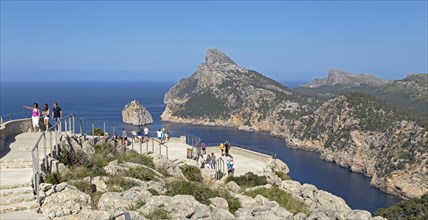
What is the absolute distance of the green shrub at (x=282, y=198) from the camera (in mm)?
18453

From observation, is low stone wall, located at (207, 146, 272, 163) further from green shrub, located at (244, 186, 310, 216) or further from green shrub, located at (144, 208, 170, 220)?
green shrub, located at (144, 208, 170, 220)

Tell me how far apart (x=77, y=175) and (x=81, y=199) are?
255 centimetres

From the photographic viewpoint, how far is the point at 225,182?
22.5m

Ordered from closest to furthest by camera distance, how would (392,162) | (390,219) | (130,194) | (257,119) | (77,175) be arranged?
(130,194)
(77,175)
(390,219)
(392,162)
(257,119)

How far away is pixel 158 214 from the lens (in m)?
12.4

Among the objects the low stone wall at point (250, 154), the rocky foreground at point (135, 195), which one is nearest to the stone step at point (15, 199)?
the rocky foreground at point (135, 195)

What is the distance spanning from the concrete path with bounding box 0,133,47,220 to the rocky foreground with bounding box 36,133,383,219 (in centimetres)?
44

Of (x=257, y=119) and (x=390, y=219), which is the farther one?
(x=257, y=119)

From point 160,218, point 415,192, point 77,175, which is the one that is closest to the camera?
point 160,218

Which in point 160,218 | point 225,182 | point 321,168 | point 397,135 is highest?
point 160,218

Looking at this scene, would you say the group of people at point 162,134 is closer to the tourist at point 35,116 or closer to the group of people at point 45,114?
the tourist at point 35,116

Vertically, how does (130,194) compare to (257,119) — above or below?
above

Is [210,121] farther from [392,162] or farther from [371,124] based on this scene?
[392,162]

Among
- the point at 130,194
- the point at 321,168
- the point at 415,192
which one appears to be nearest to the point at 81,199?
the point at 130,194
